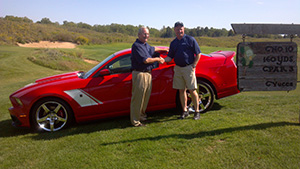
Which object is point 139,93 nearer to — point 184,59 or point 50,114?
point 184,59

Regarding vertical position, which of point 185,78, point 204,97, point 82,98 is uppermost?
point 185,78

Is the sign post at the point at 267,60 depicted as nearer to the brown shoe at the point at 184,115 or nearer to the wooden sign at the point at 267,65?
the wooden sign at the point at 267,65

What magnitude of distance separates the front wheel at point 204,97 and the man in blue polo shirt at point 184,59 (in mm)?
439

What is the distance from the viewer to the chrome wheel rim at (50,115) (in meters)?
4.64

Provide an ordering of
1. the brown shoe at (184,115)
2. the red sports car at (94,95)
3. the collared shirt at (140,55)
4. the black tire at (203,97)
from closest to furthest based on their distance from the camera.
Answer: the collared shirt at (140,55), the red sports car at (94,95), the brown shoe at (184,115), the black tire at (203,97)

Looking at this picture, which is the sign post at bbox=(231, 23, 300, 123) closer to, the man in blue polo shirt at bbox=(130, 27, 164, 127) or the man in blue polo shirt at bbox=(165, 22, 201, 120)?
the man in blue polo shirt at bbox=(165, 22, 201, 120)

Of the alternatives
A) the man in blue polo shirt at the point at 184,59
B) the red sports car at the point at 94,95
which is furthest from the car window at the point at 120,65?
the man in blue polo shirt at the point at 184,59

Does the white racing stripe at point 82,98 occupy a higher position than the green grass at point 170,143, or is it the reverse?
the white racing stripe at point 82,98

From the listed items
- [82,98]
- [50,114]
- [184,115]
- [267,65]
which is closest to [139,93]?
[184,115]

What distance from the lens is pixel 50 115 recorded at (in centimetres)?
467

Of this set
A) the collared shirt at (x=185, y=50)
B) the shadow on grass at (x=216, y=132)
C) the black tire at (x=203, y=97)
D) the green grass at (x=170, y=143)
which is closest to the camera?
the green grass at (x=170, y=143)

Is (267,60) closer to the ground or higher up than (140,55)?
closer to the ground

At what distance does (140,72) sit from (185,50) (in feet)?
3.08

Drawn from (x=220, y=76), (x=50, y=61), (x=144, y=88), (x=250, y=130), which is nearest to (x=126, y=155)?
(x=144, y=88)
